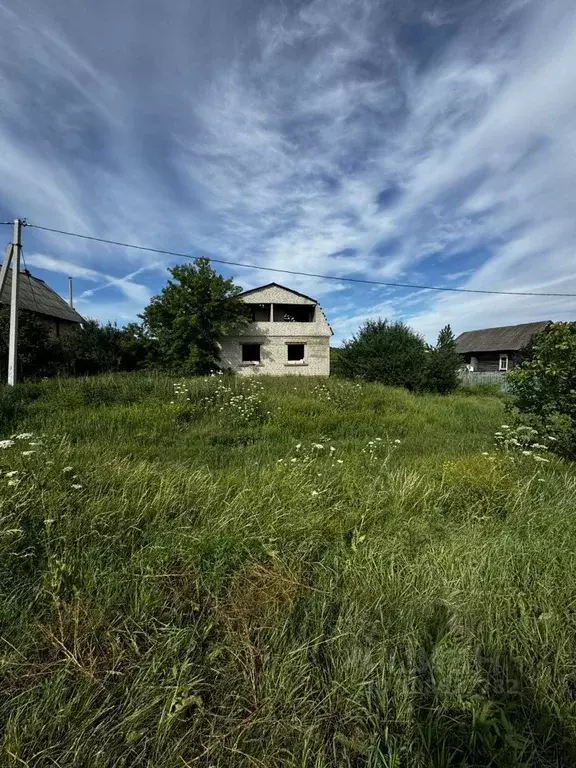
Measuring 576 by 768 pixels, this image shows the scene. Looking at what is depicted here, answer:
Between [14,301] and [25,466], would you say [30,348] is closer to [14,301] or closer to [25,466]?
[14,301]

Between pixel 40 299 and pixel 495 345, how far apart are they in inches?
1481

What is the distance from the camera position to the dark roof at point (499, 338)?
32.3 meters

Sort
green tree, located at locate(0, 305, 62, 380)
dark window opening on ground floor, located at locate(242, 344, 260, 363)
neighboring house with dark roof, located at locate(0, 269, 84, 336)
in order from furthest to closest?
dark window opening on ground floor, located at locate(242, 344, 260, 363) < neighboring house with dark roof, located at locate(0, 269, 84, 336) < green tree, located at locate(0, 305, 62, 380)

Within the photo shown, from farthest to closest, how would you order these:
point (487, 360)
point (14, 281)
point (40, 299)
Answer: point (487, 360) → point (40, 299) → point (14, 281)

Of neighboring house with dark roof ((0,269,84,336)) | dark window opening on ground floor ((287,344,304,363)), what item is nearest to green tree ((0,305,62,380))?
neighboring house with dark roof ((0,269,84,336))

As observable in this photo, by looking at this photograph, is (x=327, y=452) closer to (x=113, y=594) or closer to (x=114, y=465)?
(x=114, y=465)

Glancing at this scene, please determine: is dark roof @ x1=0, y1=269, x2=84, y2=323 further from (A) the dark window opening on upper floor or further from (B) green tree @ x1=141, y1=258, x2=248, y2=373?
(A) the dark window opening on upper floor

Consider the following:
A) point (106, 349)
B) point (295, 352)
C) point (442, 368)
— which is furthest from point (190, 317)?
point (442, 368)

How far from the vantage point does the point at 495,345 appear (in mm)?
35219

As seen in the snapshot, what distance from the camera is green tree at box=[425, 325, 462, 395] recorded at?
59.2ft

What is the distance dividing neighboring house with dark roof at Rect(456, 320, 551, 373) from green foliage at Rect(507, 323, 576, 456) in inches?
1085

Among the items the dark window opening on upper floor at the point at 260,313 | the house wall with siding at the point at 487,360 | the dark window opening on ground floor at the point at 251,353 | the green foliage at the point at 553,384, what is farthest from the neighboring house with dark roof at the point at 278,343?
the house wall with siding at the point at 487,360

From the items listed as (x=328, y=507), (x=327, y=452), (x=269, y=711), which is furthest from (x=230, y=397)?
(x=269, y=711)

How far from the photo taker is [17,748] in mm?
1393
